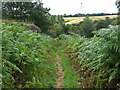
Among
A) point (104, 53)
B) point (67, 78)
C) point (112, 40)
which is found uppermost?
point (112, 40)

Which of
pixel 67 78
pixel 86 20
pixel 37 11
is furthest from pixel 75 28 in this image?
pixel 67 78

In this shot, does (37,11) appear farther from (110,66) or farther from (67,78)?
(110,66)

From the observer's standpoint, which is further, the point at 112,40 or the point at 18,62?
the point at 18,62

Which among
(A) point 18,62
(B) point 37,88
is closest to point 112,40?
(B) point 37,88

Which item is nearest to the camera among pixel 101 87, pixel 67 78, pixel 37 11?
pixel 101 87

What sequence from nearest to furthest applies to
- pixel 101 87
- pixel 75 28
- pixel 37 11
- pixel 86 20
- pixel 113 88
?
pixel 113 88 < pixel 101 87 < pixel 37 11 < pixel 75 28 < pixel 86 20

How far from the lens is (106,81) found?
10.9 ft

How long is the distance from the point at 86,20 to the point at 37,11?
1701 cm

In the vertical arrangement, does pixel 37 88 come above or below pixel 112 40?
below

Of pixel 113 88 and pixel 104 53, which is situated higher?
pixel 104 53

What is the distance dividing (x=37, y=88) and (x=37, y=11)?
19.1 metres

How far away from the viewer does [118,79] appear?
3.06 meters

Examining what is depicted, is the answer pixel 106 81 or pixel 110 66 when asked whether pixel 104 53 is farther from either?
pixel 106 81

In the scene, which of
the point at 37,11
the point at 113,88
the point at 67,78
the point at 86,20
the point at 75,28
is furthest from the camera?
the point at 86,20
